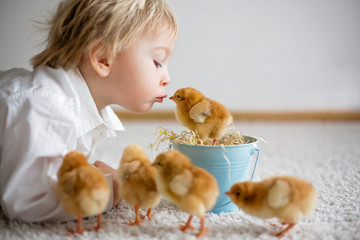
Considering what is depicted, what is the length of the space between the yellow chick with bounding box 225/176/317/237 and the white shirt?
483mm

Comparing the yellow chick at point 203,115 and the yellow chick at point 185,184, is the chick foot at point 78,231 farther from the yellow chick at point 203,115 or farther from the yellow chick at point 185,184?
the yellow chick at point 203,115

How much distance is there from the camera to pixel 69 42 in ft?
3.64

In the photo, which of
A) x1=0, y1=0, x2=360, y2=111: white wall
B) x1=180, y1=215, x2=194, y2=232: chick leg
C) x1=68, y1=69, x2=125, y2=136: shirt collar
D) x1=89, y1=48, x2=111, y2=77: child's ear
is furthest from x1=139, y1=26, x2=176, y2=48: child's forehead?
x1=0, y1=0, x2=360, y2=111: white wall

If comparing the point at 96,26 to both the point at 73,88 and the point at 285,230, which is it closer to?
the point at 73,88

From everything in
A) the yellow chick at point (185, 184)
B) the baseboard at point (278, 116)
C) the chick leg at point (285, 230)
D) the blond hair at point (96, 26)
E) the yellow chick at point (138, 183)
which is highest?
the blond hair at point (96, 26)

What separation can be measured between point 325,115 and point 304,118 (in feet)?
0.63

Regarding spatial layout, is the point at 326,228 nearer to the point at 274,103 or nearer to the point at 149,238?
the point at 149,238

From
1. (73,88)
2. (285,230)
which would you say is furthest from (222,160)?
(73,88)

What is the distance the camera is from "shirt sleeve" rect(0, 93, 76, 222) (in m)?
0.86

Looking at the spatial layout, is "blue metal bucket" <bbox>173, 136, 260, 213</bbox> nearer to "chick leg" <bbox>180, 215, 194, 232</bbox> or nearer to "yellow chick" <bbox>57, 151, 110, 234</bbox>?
"chick leg" <bbox>180, 215, 194, 232</bbox>

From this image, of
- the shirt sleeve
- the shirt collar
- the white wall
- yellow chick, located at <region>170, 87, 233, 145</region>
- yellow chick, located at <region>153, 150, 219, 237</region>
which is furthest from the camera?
the white wall

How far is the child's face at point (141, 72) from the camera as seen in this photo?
1129 millimetres

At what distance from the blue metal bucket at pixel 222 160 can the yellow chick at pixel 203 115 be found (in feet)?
Answer: 0.23

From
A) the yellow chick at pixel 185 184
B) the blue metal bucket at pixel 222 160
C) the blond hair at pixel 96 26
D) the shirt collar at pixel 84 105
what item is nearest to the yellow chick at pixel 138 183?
the yellow chick at pixel 185 184
